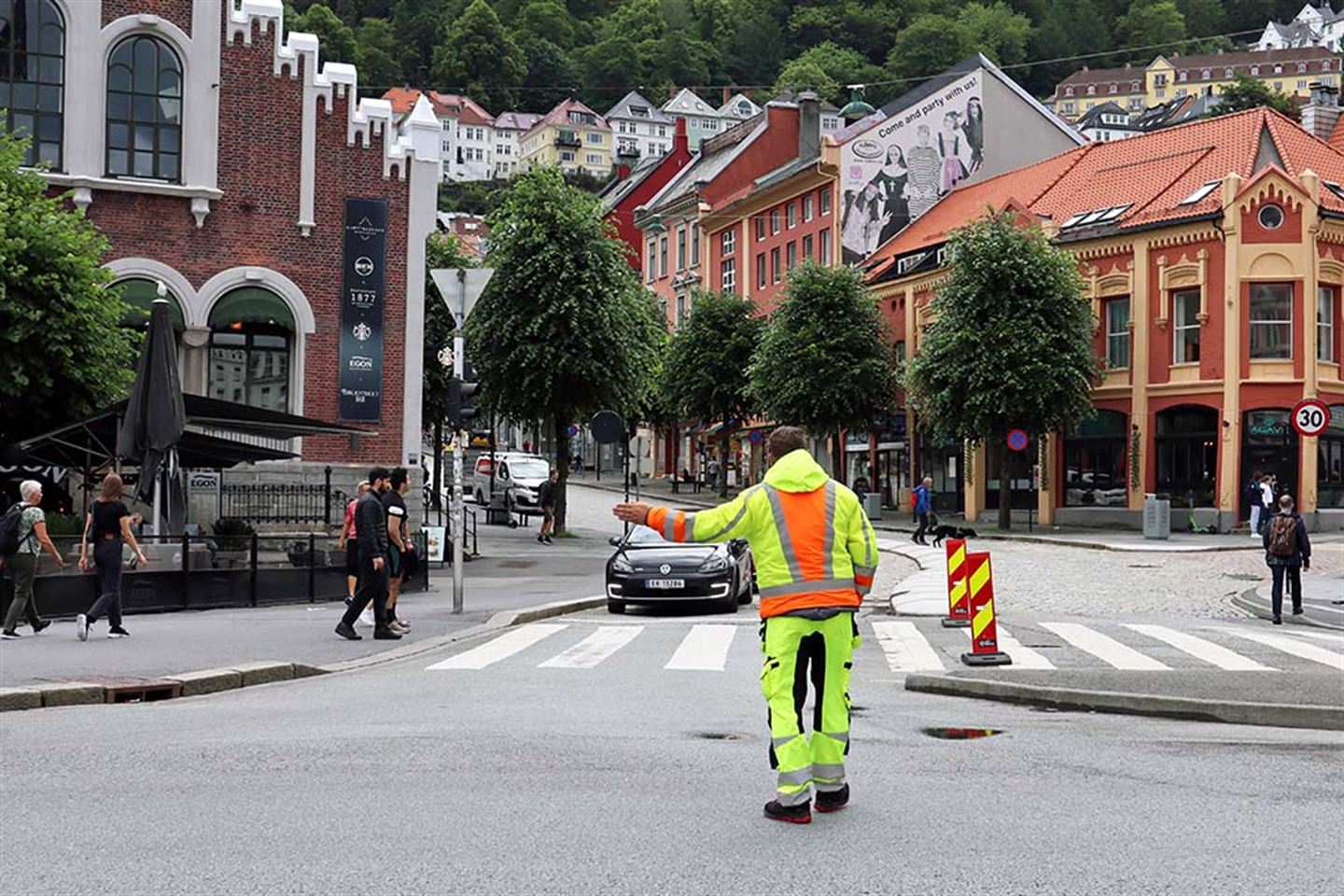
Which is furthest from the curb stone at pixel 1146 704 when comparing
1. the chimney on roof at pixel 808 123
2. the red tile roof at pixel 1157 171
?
the chimney on roof at pixel 808 123

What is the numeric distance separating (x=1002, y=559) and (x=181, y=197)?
58.4 feet

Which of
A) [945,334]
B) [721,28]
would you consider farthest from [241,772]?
[721,28]

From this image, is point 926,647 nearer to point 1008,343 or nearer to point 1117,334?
point 1008,343

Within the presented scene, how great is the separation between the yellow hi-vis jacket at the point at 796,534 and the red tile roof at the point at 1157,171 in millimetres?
38899

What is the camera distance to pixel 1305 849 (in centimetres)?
644

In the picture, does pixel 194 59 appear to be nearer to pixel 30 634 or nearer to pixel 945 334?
pixel 30 634

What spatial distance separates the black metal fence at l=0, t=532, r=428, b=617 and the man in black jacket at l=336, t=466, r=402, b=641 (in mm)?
4013

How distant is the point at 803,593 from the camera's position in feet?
23.4

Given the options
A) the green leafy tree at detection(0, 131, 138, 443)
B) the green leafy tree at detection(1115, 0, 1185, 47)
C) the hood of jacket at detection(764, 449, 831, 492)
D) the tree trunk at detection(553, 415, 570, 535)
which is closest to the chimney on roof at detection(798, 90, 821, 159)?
the tree trunk at detection(553, 415, 570, 535)

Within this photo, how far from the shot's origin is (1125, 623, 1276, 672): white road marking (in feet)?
45.4

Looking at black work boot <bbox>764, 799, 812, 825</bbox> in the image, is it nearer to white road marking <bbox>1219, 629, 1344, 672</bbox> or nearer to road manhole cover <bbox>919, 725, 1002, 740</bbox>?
road manhole cover <bbox>919, 725, 1002, 740</bbox>

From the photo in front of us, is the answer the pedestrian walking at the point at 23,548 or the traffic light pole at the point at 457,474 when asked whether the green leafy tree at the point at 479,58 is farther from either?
the pedestrian walking at the point at 23,548

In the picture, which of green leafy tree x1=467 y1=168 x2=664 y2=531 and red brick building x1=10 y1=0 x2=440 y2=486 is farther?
green leafy tree x1=467 y1=168 x2=664 y2=531

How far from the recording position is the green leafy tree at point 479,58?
13325 cm
